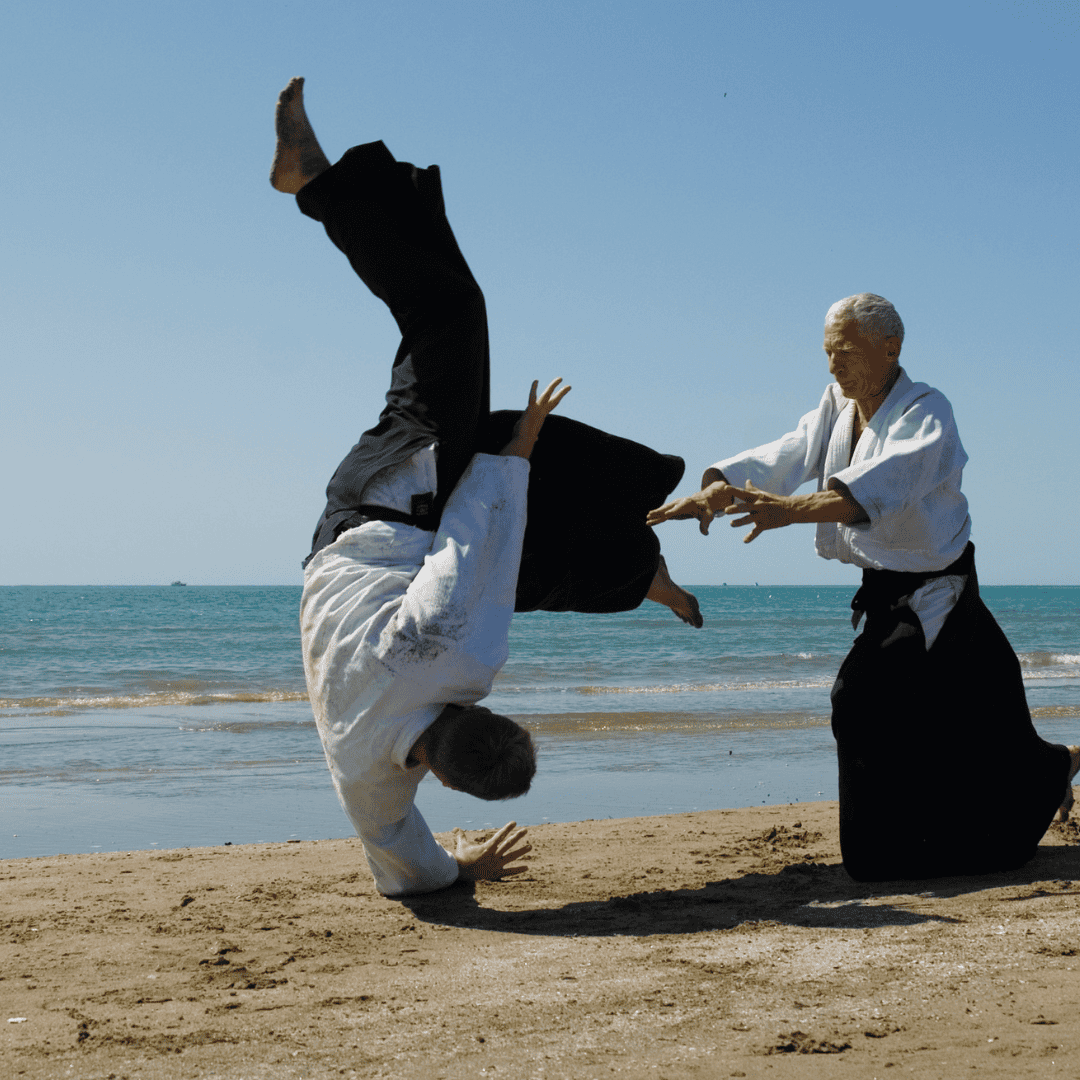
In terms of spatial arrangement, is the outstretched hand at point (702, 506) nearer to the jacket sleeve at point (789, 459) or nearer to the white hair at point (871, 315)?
the jacket sleeve at point (789, 459)

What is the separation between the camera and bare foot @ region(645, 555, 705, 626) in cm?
434

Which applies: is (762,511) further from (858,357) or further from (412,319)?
(412,319)

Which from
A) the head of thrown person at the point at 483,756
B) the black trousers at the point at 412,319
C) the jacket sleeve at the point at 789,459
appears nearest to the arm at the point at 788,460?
the jacket sleeve at the point at 789,459

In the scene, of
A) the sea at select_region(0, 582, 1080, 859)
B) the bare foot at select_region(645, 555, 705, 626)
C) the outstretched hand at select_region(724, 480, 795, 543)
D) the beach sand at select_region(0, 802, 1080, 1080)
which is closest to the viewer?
the beach sand at select_region(0, 802, 1080, 1080)

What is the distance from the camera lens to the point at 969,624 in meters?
3.94

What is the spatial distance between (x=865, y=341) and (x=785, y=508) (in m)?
0.76

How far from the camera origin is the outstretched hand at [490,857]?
4.07 m

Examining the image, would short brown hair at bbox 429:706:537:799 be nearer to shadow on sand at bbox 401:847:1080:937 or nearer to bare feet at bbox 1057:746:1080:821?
shadow on sand at bbox 401:847:1080:937

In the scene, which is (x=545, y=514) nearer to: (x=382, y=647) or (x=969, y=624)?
(x=382, y=647)

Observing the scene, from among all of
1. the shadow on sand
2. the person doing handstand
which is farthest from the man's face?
the shadow on sand

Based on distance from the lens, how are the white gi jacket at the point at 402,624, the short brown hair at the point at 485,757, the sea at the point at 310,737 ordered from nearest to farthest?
the short brown hair at the point at 485,757 → the white gi jacket at the point at 402,624 → the sea at the point at 310,737

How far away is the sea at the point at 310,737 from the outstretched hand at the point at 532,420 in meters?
3.04

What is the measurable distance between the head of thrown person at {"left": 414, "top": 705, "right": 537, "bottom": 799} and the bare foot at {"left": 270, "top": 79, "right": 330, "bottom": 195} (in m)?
1.86

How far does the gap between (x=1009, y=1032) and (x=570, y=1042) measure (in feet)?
3.15
